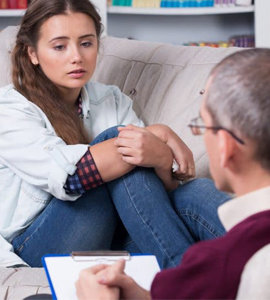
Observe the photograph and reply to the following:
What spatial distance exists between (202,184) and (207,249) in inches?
32.1

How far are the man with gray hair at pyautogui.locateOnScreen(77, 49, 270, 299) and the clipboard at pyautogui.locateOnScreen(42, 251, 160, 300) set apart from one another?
0.30m

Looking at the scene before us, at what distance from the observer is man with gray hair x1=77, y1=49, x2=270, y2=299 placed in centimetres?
96

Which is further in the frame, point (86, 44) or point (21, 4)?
point (21, 4)

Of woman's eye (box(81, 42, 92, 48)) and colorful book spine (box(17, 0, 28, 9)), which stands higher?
woman's eye (box(81, 42, 92, 48))

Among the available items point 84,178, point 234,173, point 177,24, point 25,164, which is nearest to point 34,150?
point 25,164

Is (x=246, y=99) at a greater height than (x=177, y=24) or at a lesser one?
greater

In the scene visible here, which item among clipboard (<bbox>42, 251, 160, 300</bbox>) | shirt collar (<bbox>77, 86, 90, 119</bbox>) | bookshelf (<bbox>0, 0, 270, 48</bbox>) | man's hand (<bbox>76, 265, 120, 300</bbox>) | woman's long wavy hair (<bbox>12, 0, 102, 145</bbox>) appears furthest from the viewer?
bookshelf (<bbox>0, 0, 270, 48</bbox>)

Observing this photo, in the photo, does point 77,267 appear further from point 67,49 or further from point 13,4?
point 13,4

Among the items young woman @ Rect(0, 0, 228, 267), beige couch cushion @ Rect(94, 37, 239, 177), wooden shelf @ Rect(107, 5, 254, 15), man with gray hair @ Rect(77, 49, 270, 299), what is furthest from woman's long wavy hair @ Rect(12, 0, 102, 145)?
wooden shelf @ Rect(107, 5, 254, 15)

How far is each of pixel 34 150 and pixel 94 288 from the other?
2.19 feet

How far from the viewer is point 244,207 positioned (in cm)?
101

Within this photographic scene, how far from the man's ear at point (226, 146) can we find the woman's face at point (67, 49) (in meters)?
0.94

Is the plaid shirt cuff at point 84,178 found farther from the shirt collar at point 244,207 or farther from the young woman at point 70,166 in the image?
the shirt collar at point 244,207

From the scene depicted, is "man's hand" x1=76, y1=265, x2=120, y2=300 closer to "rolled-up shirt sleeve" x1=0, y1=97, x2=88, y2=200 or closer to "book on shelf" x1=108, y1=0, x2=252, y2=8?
"rolled-up shirt sleeve" x1=0, y1=97, x2=88, y2=200
